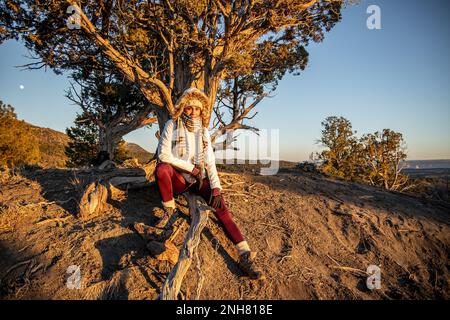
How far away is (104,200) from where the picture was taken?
4.06 meters

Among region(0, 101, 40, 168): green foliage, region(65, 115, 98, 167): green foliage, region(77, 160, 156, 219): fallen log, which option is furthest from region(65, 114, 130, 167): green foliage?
region(77, 160, 156, 219): fallen log

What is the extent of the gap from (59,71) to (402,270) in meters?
9.79

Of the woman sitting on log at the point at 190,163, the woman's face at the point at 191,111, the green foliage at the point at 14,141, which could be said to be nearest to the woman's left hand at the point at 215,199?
the woman sitting on log at the point at 190,163

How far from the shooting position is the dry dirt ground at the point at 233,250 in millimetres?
2812

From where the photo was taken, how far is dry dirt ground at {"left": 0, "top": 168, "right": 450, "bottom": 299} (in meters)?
2.81

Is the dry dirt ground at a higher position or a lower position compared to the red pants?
lower

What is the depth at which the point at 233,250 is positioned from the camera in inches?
136

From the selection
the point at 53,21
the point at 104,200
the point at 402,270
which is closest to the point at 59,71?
the point at 53,21

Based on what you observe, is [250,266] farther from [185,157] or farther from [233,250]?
[185,157]

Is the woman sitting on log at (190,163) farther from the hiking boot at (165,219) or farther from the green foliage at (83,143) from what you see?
the green foliage at (83,143)

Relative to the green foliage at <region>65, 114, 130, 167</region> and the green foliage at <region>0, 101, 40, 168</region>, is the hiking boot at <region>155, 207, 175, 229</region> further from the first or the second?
the green foliage at <region>0, 101, 40, 168</region>

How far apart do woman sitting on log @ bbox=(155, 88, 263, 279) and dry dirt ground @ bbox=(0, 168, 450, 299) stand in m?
0.41

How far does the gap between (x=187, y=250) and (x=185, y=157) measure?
139 centimetres

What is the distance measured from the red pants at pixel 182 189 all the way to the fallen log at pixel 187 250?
6.1 inches
